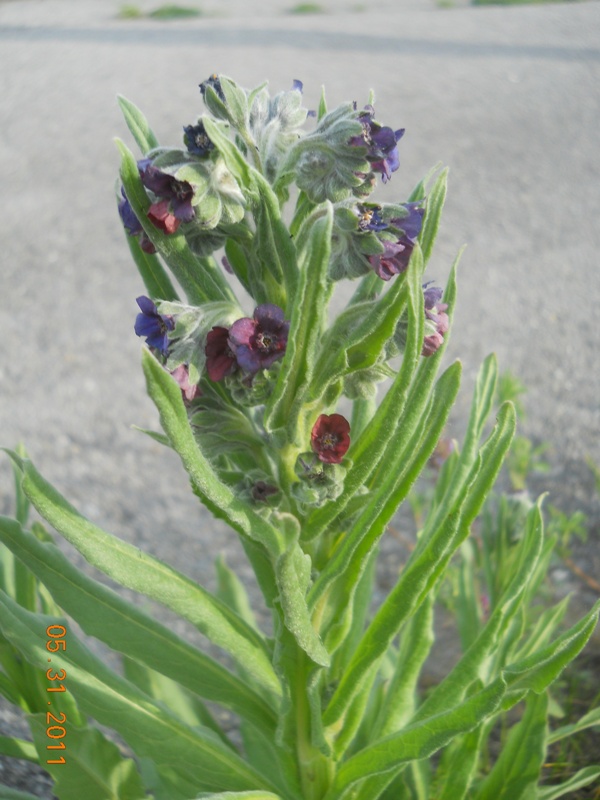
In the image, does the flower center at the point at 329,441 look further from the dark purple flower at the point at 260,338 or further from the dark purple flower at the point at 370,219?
the dark purple flower at the point at 370,219

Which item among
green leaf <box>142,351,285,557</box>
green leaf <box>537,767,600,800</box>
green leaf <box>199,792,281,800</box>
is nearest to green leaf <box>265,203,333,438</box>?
green leaf <box>142,351,285,557</box>

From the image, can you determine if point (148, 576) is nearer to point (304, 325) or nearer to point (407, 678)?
point (304, 325)

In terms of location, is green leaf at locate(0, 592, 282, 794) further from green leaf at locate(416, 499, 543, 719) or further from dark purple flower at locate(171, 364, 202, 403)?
dark purple flower at locate(171, 364, 202, 403)

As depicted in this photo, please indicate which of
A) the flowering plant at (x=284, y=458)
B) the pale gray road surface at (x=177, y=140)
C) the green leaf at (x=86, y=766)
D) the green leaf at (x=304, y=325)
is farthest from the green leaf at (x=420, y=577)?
the pale gray road surface at (x=177, y=140)

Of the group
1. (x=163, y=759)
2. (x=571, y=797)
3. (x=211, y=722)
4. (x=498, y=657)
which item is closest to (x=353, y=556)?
(x=163, y=759)

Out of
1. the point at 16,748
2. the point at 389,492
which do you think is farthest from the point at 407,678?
the point at 16,748

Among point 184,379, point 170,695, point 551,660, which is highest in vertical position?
point 184,379
